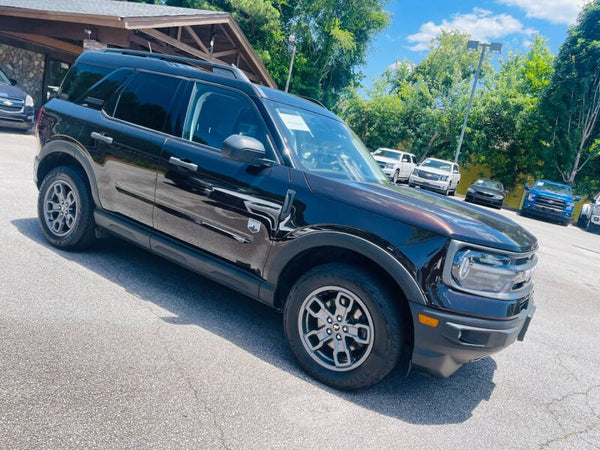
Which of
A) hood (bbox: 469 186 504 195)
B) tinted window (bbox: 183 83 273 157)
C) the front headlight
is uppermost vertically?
tinted window (bbox: 183 83 273 157)

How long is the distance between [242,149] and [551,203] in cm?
1926

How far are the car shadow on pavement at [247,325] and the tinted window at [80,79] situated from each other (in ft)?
5.12

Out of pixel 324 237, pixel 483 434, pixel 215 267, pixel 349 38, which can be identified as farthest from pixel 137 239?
pixel 349 38

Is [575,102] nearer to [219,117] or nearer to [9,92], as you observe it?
[9,92]

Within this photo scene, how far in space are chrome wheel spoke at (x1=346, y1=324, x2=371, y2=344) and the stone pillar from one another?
2163 cm

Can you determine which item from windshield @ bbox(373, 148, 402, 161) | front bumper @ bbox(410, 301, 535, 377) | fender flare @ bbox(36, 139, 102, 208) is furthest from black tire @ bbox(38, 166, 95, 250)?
windshield @ bbox(373, 148, 402, 161)

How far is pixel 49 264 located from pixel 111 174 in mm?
1051

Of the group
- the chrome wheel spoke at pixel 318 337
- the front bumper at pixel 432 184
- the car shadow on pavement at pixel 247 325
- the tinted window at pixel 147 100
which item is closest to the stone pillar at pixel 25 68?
the front bumper at pixel 432 184

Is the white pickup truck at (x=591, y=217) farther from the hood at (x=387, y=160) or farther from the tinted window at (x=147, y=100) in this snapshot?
the tinted window at (x=147, y=100)

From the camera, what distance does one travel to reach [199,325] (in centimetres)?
347

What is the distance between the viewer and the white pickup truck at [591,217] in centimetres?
1797

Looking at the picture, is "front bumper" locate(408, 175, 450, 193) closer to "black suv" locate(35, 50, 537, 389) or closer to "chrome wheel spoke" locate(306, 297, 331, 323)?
"black suv" locate(35, 50, 537, 389)

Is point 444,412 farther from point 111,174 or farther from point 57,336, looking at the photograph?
point 111,174

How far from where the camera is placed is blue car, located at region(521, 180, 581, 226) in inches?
733
